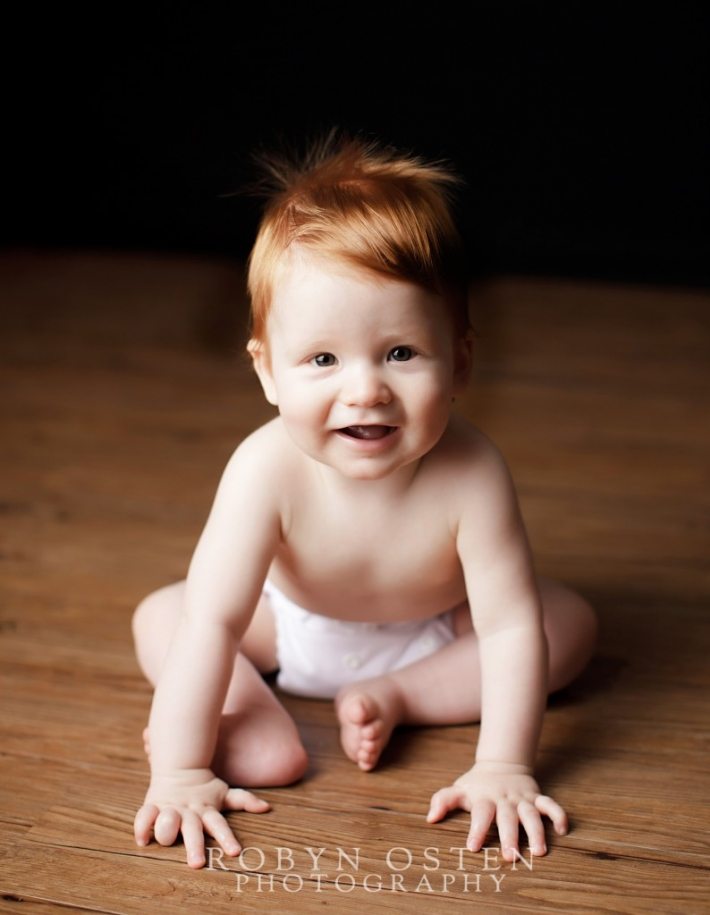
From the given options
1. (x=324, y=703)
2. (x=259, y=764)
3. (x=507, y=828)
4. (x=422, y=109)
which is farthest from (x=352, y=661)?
(x=422, y=109)

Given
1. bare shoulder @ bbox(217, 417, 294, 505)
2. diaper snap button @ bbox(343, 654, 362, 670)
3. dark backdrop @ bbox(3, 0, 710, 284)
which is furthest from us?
dark backdrop @ bbox(3, 0, 710, 284)

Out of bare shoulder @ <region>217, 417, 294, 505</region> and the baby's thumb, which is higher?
bare shoulder @ <region>217, 417, 294, 505</region>

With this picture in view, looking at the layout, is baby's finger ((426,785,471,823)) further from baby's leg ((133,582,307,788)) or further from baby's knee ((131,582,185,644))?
baby's knee ((131,582,185,644))

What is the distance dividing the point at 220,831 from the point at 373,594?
0.83ft

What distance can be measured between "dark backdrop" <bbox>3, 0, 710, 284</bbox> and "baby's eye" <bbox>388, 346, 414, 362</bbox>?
2.35m

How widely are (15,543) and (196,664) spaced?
631mm

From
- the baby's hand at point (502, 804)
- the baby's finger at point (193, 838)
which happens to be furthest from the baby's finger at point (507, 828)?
the baby's finger at point (193, 838)

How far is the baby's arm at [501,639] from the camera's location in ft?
3.43

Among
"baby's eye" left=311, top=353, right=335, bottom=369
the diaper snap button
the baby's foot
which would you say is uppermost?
"baby's eye" left=311, top=353, right=335, bottom=369

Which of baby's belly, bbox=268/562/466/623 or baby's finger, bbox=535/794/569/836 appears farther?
baby's belly, bbox=268/562/466/623

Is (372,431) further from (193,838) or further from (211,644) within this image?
(193,838)

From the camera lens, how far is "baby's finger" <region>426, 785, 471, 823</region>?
103cm

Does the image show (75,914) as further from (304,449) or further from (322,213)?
(322,213)

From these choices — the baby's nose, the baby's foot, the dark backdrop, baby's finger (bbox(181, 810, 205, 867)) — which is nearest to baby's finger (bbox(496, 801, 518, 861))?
the baby's foot
